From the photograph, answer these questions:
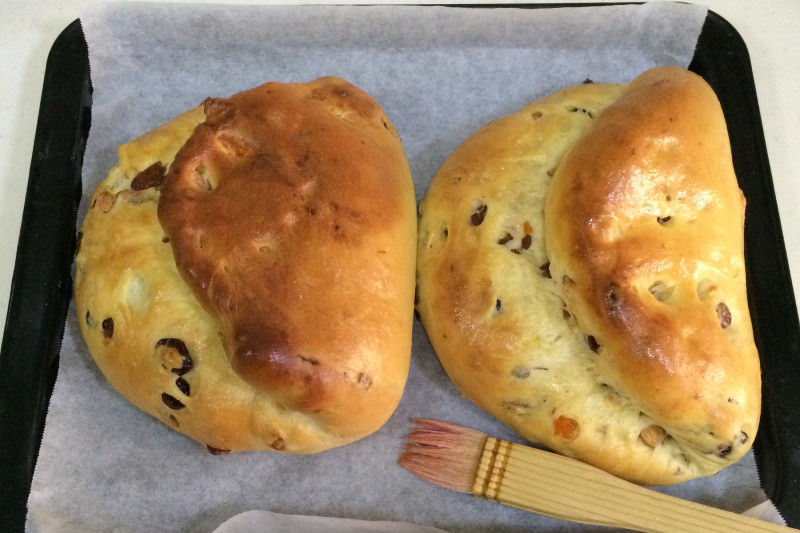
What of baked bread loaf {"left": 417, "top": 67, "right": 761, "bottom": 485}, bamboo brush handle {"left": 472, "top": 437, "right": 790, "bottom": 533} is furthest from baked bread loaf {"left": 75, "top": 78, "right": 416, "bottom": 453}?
bamboo brush handle {"left": 472, "top": 437, "right": 790, "bottom": 533}

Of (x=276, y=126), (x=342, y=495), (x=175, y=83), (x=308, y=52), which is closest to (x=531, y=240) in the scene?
(x=276, y=126)

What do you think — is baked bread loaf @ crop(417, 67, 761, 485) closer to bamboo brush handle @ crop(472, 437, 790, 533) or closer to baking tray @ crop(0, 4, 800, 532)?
bamboo brush handle @ crop(472, 437, 790, 533)

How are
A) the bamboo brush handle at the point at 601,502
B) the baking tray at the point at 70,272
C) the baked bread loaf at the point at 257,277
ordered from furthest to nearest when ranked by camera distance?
the baking tray at the point at 70,272 < the bamboo brush handle at the point at 601,502 < the baked bread loaf at the point at 257,277

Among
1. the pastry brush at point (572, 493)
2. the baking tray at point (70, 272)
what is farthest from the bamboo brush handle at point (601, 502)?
the baking tray at point (70, 272)

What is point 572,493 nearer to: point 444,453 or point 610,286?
point 444,453

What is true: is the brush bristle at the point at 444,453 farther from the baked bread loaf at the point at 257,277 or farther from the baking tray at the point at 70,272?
the baking tray at the point at 70,272

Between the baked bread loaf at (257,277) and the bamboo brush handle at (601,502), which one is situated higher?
the baked bread loaf at (257,277)
